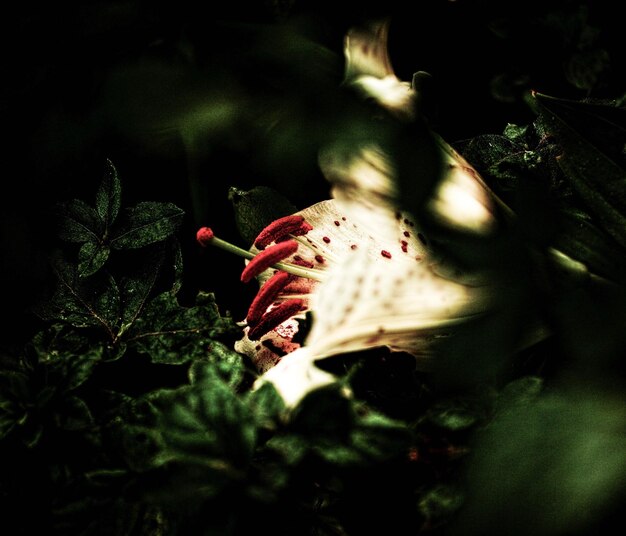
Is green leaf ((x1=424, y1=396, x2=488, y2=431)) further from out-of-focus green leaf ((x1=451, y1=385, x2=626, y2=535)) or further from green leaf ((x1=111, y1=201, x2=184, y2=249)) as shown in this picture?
green leaf ((x1=111, y1=201, x2=184, y2=249))

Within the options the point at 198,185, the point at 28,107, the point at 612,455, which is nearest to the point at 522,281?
the point at 612,455

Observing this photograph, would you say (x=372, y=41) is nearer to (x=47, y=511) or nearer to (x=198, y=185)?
(x=198, y=185)

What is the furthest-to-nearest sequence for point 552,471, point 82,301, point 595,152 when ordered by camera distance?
point 82,301 → point 595,152 → point 552,471

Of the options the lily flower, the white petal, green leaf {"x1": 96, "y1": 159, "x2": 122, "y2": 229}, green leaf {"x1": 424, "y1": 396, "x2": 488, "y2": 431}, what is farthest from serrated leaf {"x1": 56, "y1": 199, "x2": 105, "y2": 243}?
green leaf {"x1": 424, "y1": 396, "x2": 488, "y2": 431}

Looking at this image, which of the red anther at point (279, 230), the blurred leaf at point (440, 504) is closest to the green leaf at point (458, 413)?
the blurred leaf at point (440, 504)

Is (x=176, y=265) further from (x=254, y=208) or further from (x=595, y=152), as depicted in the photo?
(x=595, y=152)

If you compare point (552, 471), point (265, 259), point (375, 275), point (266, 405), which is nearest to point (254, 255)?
point (265, 259)
